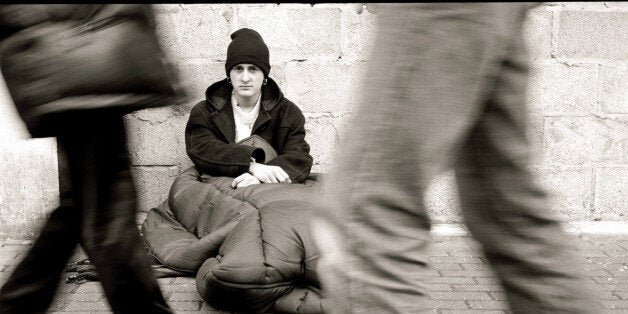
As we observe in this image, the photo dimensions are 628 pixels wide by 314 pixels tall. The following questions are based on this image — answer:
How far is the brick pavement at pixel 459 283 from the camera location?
346 cm

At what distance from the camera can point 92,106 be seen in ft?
5.95

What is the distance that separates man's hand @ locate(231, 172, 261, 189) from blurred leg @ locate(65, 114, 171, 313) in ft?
7.26

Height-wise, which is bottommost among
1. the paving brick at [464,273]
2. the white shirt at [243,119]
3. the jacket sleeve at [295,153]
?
the paving brick at [464,273]

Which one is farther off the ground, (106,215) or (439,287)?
(106,215)

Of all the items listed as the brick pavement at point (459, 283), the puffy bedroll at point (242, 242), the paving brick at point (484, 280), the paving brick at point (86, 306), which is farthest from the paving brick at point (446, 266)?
the paving brick at point (86, 306)

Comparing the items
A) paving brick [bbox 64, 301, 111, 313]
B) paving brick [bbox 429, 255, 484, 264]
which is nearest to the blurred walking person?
paving brick [bbox 64, 301, 111, 313]

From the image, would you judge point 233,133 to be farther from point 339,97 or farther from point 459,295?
point 459,295

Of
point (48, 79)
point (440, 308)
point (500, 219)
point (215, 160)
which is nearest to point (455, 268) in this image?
point (440, 308)

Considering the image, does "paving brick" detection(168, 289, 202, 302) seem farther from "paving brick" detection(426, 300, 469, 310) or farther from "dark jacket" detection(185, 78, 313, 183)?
"paving brick" detection(426, 300, 469, 310)

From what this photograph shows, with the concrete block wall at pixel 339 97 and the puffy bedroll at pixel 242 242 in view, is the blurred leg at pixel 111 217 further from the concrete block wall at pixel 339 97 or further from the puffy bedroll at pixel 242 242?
the concrete block wall at pixel 339 97

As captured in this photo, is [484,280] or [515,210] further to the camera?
[484,280]

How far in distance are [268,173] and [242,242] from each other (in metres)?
0.77

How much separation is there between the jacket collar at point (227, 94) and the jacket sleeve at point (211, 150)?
0.28 ft

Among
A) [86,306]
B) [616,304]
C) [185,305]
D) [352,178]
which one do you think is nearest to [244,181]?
[185,305]
